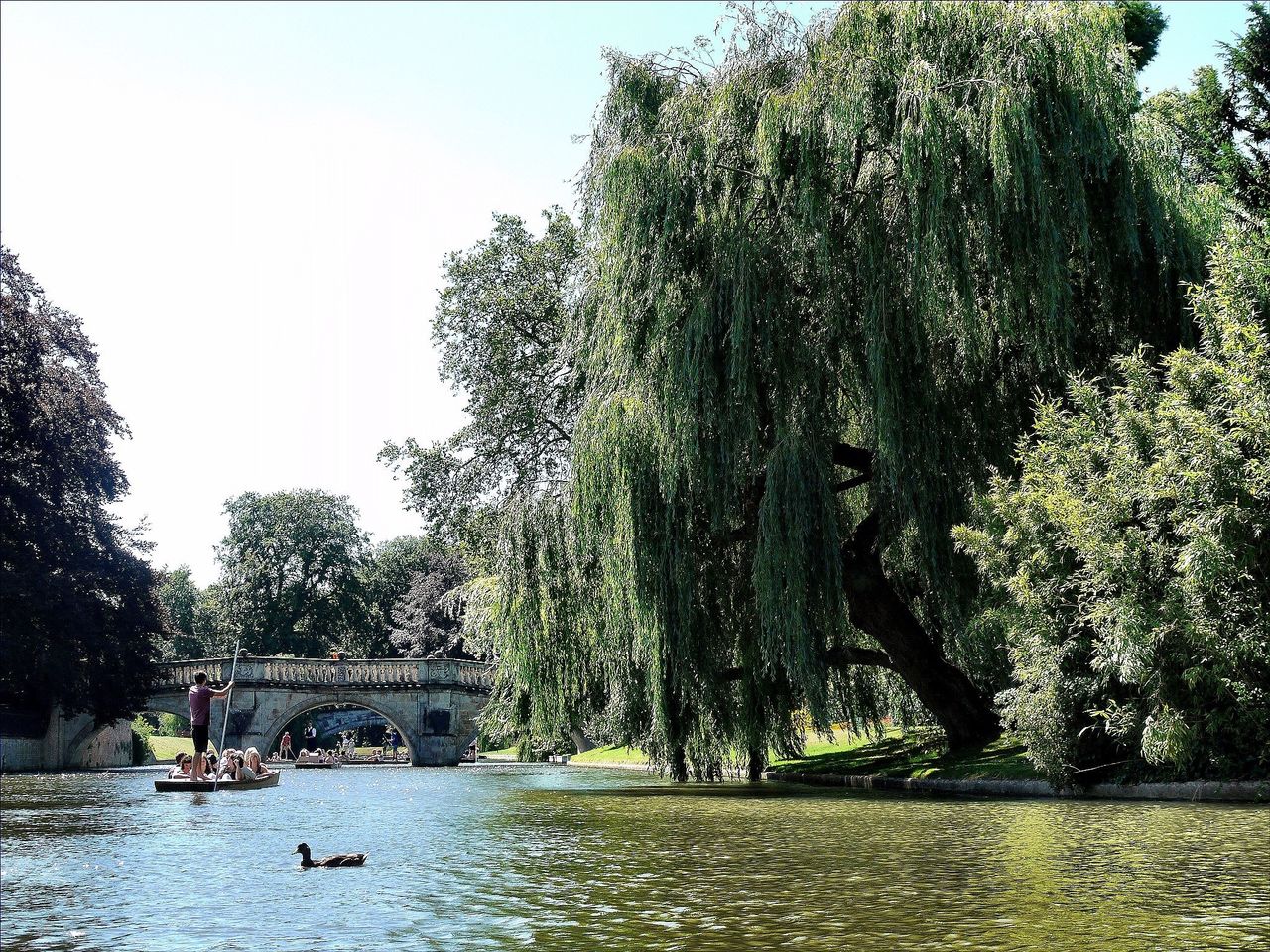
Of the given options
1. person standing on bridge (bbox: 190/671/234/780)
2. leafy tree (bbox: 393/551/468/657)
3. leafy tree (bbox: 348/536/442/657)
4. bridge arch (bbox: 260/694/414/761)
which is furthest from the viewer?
leafy tree (bbox: 348/536/442/657)

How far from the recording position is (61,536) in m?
37.3

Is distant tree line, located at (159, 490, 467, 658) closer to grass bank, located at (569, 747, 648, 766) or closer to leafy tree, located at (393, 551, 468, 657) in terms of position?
leafy tree, located at (393, 551, 468, 657)

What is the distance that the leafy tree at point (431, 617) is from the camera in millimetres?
63125

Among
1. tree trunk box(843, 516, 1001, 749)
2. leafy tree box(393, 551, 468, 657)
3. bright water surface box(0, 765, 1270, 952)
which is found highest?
leafy tree box(393, 551, 468, 657)

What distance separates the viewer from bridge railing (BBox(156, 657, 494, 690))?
48.8m

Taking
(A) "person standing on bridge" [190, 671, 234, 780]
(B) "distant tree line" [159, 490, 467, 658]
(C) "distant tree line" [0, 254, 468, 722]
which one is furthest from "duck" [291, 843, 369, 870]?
(B) "distant tree line" [159, 490, 467, 658]

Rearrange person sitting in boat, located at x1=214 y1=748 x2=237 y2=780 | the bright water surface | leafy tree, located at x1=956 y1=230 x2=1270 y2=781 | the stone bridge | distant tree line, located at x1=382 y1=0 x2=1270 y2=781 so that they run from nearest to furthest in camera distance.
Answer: the bright water surface
leafy tree, located at x1=956 y1=230 x2=1270 y2=781
distant tree line, located at x1=382 y1=0 x2=1270 y2=781
person sitting in boat, located at x1=214 y1=748 x2=237 y2=780
the stone bridge

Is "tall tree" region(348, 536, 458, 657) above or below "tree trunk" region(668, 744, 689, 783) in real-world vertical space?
above

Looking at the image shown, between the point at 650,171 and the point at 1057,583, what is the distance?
6909 mm

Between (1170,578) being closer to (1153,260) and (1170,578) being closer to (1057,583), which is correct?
(1057,583)

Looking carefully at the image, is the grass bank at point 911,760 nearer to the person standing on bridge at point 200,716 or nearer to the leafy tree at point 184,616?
the person standing on bridge at point 200,716

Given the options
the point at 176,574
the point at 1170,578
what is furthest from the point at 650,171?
the point at 176,574

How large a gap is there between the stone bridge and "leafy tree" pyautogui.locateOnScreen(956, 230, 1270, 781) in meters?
35.8

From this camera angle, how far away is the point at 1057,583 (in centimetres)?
1445
